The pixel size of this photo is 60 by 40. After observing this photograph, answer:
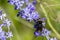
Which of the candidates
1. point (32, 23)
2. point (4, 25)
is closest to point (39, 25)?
point (32, 23)

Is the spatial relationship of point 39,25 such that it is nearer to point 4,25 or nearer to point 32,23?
point 32,23

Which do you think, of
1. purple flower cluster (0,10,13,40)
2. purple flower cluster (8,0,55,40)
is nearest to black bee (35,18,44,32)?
purple flower cluster (8,0,55,40)

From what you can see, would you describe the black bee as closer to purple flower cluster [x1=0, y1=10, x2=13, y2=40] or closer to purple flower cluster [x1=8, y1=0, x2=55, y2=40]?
purple flower cluster [x1=8, y1=0, x2=55, y2=40]

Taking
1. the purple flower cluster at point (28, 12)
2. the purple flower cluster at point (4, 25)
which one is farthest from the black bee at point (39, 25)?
the purple flower cluster at point (4, 25)

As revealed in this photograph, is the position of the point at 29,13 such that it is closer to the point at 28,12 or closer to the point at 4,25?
the point at 28,12

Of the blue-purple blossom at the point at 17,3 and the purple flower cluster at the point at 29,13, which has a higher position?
the blue-purple blossom at the point at 17,3

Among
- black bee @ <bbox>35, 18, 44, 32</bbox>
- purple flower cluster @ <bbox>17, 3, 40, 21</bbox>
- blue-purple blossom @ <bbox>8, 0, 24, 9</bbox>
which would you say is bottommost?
black bee @ <bbox>35, 18, 44, 32</bbox>

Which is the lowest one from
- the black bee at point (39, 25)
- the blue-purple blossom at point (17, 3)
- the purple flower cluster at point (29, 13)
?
the black bee at point (39, 25)

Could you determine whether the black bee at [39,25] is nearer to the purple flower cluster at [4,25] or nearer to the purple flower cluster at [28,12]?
the purple flower cluster at [28,12]

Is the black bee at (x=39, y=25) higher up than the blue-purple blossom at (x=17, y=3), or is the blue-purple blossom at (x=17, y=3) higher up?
the blue-purple blossom at (x=17, y=3)
